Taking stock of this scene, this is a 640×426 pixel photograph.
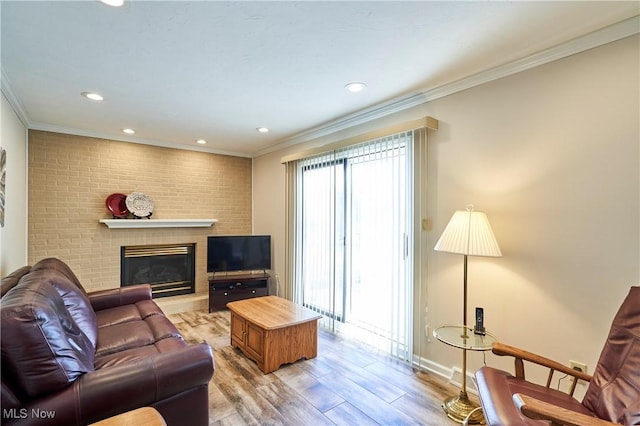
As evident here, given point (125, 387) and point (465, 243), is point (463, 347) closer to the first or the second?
point (465, 243)

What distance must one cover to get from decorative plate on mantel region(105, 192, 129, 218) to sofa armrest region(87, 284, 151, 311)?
1498mm

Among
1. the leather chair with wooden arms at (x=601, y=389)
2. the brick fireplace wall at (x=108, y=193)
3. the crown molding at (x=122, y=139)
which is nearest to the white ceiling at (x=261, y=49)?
the crown molding at (x=122, y=139)

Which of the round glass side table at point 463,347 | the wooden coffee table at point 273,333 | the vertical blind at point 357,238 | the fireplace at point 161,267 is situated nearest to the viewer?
the round glass side table at point 463,347

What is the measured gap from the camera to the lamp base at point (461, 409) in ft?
6.69

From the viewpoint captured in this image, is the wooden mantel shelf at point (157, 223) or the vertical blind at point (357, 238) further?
the wooden mantel shelf at point (157, 223)

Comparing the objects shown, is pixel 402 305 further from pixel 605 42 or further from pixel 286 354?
pixel 605 42

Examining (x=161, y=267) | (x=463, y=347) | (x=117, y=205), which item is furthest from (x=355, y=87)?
(x=161, y=267)

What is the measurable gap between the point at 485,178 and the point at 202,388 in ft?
7.86

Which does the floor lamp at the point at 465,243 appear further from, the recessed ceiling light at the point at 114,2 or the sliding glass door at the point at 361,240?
the recessed ceiling light at the point at 114,2

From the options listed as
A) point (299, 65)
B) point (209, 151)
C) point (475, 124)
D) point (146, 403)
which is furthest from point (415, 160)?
point (209, 151)

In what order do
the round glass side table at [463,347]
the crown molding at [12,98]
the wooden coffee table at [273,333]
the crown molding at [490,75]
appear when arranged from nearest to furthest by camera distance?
1. the crown molding at [490,75]
2. the round glass side table at [463,347]
3. the crown molding at [12,98]
4. the wooden coffee table at [273,333]

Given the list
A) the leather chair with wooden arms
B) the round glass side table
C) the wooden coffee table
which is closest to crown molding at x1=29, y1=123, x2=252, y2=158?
the wooden coffee table

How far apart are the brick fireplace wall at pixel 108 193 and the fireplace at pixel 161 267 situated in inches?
4.0

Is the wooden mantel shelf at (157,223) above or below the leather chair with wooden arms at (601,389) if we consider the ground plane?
above
